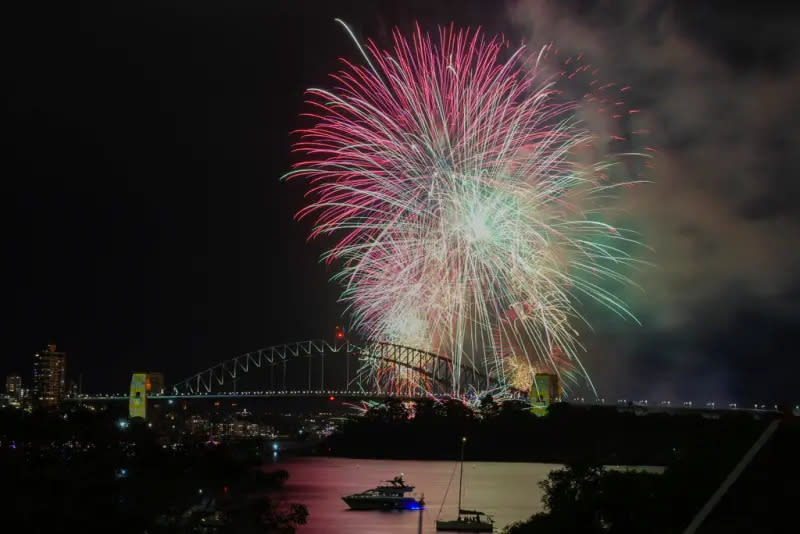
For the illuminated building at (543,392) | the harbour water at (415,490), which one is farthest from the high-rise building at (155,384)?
the illuminated building at (543,392)

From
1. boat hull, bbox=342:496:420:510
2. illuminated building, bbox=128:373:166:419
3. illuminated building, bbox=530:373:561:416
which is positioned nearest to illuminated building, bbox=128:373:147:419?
illuminated building, bbox=128:373:166:419

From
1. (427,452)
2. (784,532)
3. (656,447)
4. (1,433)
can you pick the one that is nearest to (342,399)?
(427,452)

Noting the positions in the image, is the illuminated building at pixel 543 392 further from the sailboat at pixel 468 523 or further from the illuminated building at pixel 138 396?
the sailboat at pixel 468 523

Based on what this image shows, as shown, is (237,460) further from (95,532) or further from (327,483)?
(327,483)

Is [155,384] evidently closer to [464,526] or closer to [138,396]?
[138,396]

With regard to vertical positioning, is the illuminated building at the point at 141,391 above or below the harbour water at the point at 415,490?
above

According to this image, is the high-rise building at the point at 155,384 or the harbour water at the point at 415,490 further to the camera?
the high-rise building at the point at 155,384

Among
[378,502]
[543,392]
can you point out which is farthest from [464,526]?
[543,392]
